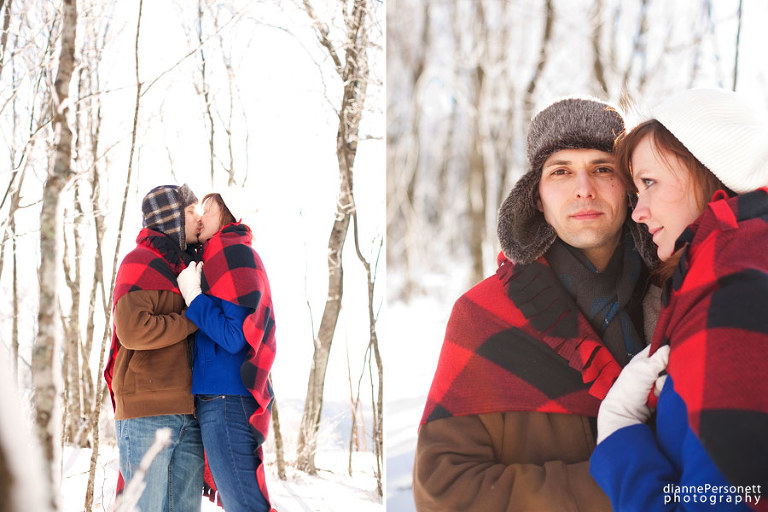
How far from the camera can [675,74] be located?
3072mm

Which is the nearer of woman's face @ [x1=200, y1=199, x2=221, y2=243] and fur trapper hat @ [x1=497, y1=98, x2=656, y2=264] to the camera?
fur trapper hat @ [x1=497, y1=98, x2=656, y2=264]

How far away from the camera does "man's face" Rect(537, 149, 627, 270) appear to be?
1.32 metres

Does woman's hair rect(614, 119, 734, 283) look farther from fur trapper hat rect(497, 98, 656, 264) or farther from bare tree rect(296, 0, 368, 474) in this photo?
bare tree rect(296, 0, 368, 474)

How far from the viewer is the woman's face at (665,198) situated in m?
1.10

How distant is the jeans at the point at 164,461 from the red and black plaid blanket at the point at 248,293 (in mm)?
81

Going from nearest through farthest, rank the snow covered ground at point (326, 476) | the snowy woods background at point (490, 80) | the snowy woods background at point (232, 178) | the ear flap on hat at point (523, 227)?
the ear flap on hat at point (523, 227), the snowy woods background at point (232, 178), the snow covered ground at point (326, 476), the snowy woods background at point (490, 80)

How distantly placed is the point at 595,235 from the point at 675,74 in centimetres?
216

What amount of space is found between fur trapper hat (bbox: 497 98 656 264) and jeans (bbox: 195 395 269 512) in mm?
885

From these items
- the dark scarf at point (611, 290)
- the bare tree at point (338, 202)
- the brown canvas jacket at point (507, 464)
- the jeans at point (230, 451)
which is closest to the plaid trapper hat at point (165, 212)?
the jeans at point (230, 451)

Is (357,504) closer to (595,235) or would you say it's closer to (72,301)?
(72,301)

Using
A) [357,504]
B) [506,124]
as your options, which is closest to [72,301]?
[357,504]

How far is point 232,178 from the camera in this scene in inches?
90.6

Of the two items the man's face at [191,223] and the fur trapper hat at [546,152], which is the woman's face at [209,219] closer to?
the man's face at [191,223]

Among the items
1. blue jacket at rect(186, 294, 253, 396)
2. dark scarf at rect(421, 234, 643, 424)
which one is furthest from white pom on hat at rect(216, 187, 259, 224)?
dark scarf at rect(421, 234, 643, 424)
